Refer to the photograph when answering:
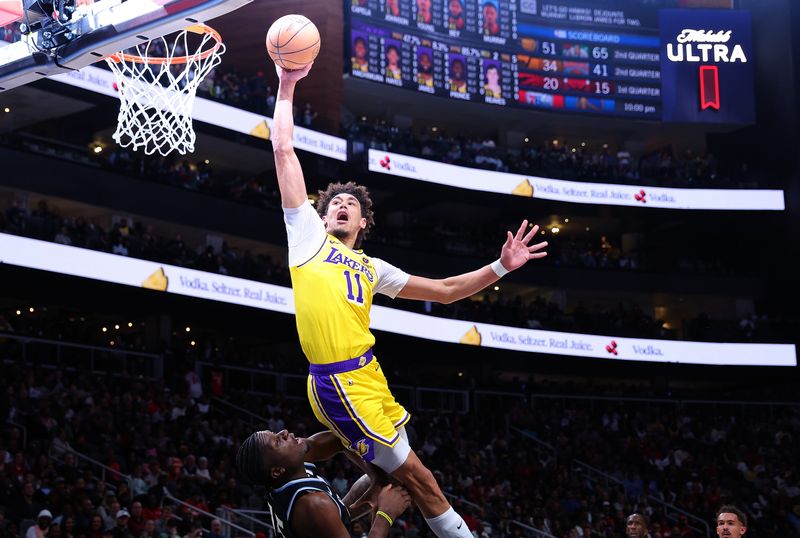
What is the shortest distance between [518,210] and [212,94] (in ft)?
38.2

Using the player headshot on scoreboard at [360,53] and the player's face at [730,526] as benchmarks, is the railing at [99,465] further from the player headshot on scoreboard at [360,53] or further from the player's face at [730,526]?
the player headshot on scoreboard at [360,53]

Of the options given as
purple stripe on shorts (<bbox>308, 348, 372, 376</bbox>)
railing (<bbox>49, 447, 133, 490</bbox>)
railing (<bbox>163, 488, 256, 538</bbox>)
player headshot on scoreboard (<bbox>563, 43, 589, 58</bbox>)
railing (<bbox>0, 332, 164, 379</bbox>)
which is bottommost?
railing (<bbox>163, 488, 256, 538</bbox>)

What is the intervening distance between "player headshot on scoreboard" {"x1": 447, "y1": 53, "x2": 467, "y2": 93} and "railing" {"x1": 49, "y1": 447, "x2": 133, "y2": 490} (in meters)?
15.9

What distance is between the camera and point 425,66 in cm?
2836

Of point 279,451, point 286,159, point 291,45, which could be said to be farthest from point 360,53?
point 279,451

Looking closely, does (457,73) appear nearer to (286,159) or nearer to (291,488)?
(286,159)

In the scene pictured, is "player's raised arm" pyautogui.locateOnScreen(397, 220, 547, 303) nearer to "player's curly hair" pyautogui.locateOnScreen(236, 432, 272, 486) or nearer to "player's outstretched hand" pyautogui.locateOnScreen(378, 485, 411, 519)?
"player's outstretched hand" pyautogui.locateOnScreen(378, 485, 411, 519)

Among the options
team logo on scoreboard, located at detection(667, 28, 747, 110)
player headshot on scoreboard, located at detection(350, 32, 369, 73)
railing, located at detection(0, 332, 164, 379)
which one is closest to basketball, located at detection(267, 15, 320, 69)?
railing, located at detection(0, 332, 164, 379)

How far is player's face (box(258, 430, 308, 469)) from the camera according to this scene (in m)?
4.95

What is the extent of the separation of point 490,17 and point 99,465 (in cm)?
1797

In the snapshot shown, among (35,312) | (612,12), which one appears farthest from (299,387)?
(612,12)

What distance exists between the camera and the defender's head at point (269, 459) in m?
4.94

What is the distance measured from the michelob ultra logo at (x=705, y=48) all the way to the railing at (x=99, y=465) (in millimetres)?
20536

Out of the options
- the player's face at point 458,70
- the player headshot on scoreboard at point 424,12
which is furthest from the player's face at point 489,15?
the player headshot on scoreboard at point 424,12
